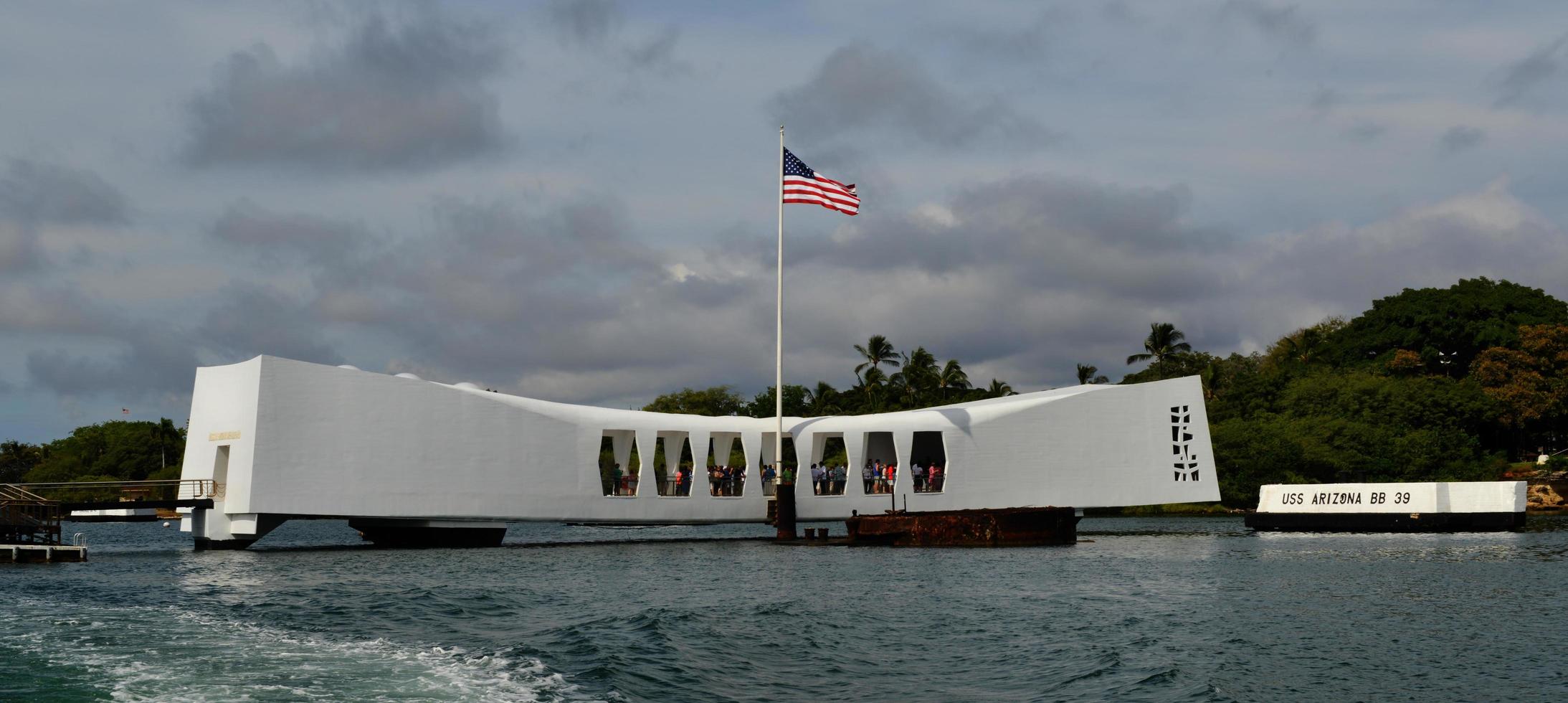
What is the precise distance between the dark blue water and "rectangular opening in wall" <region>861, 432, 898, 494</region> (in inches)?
454

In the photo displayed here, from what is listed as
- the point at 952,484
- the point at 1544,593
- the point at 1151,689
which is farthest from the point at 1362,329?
the point at 1151,689

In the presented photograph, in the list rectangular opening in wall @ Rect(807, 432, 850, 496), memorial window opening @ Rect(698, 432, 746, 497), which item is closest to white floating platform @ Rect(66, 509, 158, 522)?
memorial window opening @ Rect(698, 432, 746, 497)

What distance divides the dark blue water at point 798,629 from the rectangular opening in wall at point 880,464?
37.8 feet

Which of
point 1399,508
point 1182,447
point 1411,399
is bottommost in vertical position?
point 1399,508

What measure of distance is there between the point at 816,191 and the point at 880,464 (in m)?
11.4

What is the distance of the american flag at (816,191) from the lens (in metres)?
36.9

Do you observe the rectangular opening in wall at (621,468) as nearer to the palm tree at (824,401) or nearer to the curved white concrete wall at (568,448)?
the curved white concrete wall at (568,448)

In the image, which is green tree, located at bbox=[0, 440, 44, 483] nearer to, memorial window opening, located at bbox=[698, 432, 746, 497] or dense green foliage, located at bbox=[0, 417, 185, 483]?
dense green foliage, located at bbox=[0, 417, 185, 483]

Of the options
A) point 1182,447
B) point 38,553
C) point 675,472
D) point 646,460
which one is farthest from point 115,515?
point 1182,447

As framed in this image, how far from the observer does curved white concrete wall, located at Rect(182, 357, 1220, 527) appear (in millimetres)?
32812

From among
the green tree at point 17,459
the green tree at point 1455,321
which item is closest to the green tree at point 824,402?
the green tree at point 1455,321

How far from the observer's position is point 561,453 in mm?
36844

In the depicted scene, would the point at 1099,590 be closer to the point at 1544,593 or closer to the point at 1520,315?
the point at 1544,593

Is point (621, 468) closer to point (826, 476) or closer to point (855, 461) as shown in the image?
point (826, 476)
